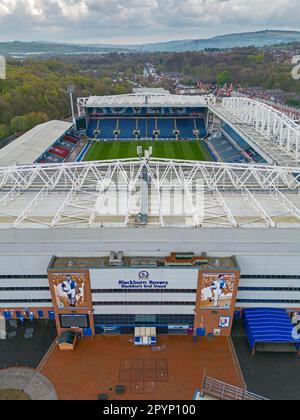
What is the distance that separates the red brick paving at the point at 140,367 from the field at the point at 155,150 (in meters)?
70.3

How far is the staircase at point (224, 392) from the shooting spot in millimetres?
30891

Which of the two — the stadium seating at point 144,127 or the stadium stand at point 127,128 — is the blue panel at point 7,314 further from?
the stadium stand at point 127,128

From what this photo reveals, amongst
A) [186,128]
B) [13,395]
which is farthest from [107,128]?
[13,395]

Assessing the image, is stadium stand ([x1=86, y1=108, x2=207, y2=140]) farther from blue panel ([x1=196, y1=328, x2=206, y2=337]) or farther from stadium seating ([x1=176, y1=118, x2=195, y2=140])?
blue panel ([x1=196, y1=328, x2=206, y2=337])

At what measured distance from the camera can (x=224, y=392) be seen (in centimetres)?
3206

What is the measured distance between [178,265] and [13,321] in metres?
23.2

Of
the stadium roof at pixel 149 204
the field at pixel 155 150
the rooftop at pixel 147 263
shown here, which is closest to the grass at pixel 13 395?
the rooftop at pixel 147 263

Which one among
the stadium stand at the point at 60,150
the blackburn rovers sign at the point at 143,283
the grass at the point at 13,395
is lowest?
the grass at the point at 13,395

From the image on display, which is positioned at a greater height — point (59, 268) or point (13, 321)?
point (59, 268)

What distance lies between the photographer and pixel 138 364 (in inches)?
1441

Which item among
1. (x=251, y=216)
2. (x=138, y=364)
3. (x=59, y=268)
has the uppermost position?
(x=251, y=216)

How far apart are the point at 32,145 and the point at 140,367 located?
7140cm
